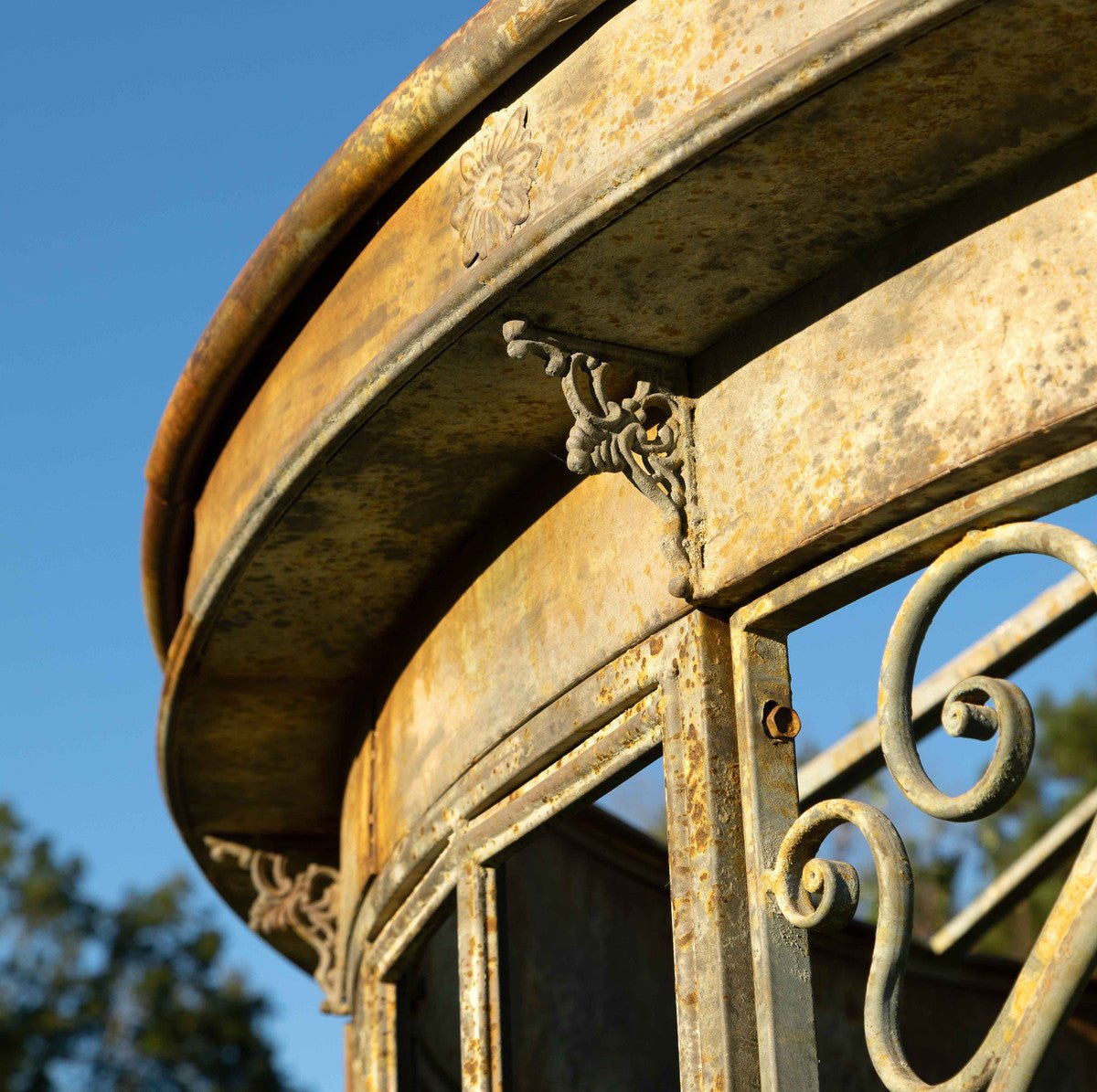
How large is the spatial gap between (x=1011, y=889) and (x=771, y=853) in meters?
4.41

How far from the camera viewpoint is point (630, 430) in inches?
143

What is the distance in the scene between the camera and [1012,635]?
6211mm

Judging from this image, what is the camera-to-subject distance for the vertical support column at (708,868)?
3244 millimetres

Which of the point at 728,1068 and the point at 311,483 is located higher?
the point at 311,483

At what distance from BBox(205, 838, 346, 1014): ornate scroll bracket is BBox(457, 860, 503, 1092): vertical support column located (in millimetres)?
1610

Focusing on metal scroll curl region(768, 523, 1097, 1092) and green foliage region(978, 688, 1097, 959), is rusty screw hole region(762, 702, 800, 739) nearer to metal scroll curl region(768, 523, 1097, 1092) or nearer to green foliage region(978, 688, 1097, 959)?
metal scroll curl region(768, 523, 1097, 1092)

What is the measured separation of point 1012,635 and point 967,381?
3.25 meters

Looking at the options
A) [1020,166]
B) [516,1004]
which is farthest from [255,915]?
[1020,166]

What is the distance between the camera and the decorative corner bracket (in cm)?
355

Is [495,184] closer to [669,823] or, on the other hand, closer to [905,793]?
[669,823]

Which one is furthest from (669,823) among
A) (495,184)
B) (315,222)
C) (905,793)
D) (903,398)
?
(315,222)

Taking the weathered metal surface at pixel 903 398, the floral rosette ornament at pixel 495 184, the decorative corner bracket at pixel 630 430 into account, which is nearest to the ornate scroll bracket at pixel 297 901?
the decorative corner bracket at pixel 630 430

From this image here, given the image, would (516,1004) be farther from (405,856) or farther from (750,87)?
(750,87)

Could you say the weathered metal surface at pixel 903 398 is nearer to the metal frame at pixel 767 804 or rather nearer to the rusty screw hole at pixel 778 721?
the metal frame at pixel 767 804
